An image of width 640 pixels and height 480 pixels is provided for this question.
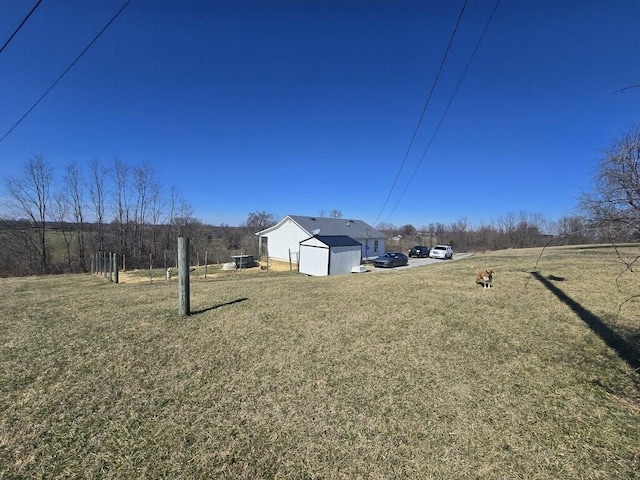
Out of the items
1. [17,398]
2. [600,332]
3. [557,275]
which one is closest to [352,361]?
[17,398]

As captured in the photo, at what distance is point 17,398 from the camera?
320 cm

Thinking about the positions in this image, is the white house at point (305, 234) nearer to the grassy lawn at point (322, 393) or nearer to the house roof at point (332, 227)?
the house roof at point (332, 227)

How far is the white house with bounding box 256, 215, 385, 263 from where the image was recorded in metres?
27.2

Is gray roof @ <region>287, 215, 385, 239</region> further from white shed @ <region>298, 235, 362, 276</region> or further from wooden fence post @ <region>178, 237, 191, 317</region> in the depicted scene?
wooden fence post @ <region>178, 237, 191, 317</region>

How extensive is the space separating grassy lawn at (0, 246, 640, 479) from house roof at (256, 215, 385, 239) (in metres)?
20.7

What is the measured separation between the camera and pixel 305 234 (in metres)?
26.3

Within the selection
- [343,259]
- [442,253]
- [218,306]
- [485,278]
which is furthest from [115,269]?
[442,253]

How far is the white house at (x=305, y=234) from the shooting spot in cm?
2723

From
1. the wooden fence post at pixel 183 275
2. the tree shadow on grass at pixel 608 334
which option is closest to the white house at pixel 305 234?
the wooden fence post at pixel 183 275

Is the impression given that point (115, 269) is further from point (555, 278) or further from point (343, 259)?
point (555, 278)

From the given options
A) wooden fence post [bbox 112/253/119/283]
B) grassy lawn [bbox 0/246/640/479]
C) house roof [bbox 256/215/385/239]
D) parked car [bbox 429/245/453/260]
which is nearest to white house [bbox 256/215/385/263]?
house roof [bbox 256/215/385/239]

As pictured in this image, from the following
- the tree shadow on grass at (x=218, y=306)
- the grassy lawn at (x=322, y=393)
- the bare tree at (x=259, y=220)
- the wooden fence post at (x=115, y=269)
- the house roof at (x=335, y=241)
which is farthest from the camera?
the bare tree at (x=259, y=220)

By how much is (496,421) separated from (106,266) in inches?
747

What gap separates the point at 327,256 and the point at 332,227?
31.8ft
